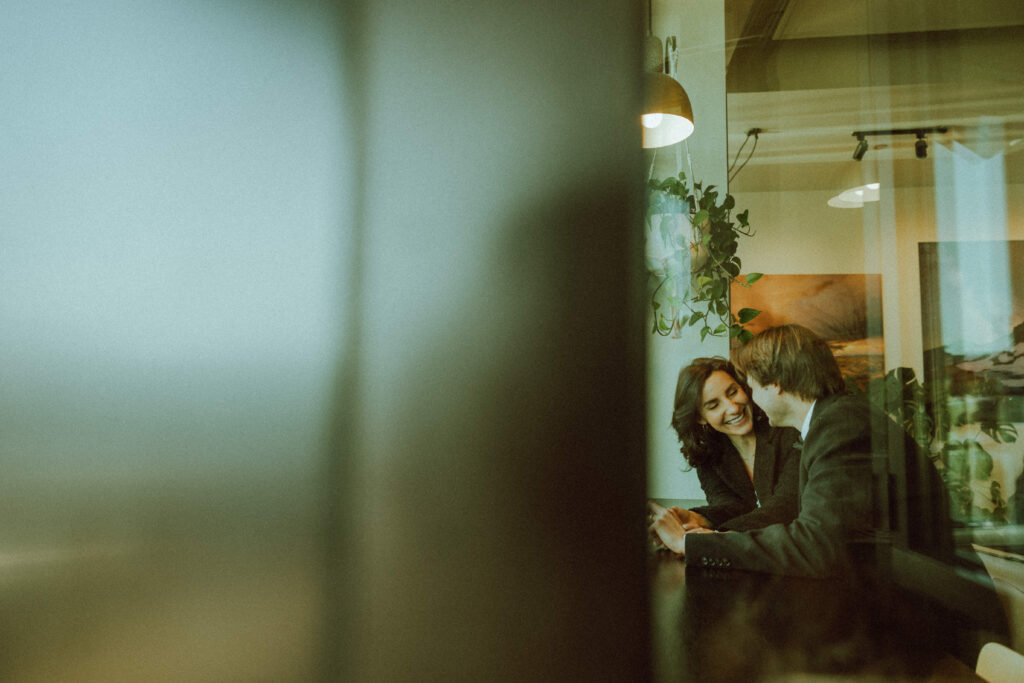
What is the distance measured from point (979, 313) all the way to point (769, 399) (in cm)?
37

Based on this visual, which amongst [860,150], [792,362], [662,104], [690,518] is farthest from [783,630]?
[860,150]

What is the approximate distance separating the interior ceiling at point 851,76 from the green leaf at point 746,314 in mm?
98

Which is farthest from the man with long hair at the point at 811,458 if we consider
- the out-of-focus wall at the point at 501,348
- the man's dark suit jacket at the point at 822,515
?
the out-of-focus wall at the point at 501,348

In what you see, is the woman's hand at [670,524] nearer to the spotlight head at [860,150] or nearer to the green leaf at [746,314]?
the green leaf at [746,314]

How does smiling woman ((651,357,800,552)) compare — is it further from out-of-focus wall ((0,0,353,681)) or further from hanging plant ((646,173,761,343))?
out-of-focus wall ((0,0,353,681))

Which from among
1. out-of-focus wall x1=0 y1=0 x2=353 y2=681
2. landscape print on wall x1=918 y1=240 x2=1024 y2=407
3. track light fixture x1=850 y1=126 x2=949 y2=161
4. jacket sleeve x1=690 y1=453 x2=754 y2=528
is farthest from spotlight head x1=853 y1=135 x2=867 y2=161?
out-of-focus wall x1=0 y1=0 x2=353 y2=681

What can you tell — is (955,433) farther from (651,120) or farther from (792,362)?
(651,120)

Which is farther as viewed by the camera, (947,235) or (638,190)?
(947,235)

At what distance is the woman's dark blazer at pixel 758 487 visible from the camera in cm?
37

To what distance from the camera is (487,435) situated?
0.27 metres

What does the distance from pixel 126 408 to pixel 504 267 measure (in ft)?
0.69

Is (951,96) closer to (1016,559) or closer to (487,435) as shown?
(1016,559)

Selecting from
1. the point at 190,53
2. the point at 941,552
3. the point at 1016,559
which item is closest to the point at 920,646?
the point at 941,552

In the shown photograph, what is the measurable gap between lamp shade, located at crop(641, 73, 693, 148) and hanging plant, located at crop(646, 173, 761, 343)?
0.03 metres
